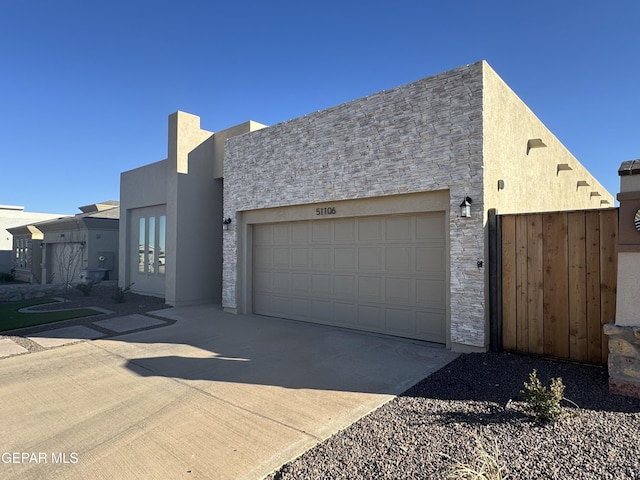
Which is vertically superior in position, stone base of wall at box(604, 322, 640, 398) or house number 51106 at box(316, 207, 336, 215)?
house number 51106 at box(316, 207, 336, 215)

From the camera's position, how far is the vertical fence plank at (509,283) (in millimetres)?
6191

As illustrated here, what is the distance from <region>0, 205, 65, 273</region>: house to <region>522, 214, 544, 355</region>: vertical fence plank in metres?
35.3

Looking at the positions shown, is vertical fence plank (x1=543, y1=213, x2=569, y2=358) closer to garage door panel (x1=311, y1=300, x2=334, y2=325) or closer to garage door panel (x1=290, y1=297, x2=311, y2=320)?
garage door panel (x1=311, y1=300, x2=334, y2=325)

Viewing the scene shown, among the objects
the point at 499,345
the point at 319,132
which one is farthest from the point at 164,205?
the point at 499,345

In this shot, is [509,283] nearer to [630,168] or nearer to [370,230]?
[630,168]

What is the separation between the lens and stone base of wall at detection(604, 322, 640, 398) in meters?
4.29

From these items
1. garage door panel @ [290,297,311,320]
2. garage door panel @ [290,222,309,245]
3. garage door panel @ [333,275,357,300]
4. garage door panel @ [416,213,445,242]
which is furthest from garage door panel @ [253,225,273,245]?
garage door panel @ [416,213,445,242]

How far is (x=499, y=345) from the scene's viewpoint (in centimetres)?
630

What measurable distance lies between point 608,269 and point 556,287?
72cm

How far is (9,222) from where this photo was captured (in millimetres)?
31938

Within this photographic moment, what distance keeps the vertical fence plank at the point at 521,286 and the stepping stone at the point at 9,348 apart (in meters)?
8.75

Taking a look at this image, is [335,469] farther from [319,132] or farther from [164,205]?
[164,205]

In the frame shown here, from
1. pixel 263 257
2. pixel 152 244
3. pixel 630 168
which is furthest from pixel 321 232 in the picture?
pixel 152 244

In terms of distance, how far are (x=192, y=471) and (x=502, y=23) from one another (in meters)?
10.6
